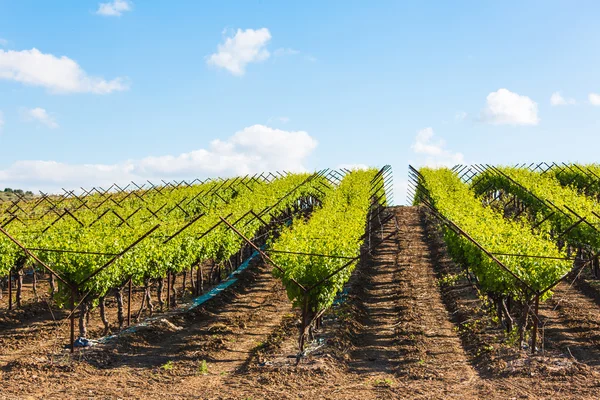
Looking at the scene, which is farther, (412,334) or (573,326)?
(573,326)

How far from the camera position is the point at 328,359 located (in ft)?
47.6

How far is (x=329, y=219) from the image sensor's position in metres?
22.5

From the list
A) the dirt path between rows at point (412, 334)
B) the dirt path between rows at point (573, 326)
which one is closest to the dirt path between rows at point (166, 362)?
the dirt path between rows at point (412, 334)

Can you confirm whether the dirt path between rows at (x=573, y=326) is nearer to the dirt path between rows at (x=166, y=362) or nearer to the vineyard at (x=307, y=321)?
the vineyard at (x=307, y=321)

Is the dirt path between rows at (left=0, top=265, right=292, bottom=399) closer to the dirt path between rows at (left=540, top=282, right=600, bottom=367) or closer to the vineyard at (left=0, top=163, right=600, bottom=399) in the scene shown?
the vineyard at (left=0, top=163, right=600, bottom=399)

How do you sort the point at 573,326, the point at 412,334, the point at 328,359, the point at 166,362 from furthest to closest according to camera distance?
the point at 573,326, the point at 412,334, the point at 166,362, the point at 328,359

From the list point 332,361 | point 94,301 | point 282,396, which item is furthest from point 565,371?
point 94,301

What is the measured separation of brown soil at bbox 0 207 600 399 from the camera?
1277 cm

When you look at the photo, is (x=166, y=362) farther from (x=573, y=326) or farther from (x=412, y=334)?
(x=573, y=326)

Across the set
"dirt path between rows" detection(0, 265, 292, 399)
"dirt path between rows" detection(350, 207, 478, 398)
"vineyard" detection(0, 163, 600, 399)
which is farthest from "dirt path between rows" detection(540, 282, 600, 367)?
"dirt path between rows" detection(0, 265, 292, 399)

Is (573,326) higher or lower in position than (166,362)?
higher

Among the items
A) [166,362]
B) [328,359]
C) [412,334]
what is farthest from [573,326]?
[166,362]

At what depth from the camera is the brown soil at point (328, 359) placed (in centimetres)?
1277

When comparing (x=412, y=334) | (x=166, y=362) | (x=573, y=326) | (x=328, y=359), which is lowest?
(x=166, y=362)
